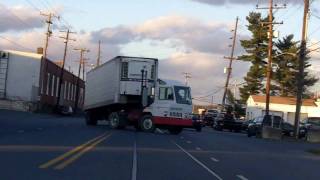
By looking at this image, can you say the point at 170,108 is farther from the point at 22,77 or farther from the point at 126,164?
the point at 22,77

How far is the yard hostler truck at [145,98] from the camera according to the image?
→ 4031 cm

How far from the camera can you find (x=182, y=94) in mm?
40781

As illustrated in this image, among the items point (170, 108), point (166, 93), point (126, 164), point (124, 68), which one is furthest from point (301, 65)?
point (126, 164)

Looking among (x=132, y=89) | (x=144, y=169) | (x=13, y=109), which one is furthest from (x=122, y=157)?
(x=13, y=109)

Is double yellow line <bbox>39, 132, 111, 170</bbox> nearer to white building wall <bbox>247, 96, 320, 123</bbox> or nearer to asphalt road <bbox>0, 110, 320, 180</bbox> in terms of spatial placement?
asphalt road <bbox>0, 110, 320, 180</bbox>

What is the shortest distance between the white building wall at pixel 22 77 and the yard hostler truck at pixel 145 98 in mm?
42963

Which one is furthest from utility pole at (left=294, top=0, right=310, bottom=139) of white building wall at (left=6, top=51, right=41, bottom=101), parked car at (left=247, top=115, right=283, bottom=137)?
white building wall at (left=6, top=51, right=41, bottom=101)

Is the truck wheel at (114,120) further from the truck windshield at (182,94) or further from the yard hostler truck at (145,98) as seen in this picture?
the truck windshield at (182,94)

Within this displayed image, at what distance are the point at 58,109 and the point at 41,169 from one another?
82.1m

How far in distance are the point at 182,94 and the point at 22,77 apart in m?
47.0

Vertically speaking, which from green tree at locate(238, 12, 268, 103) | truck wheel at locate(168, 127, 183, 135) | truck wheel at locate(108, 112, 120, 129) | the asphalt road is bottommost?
the asphalt road

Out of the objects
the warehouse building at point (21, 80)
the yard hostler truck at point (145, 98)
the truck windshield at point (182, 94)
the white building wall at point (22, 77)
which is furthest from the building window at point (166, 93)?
the white building wall at point (22, 77)

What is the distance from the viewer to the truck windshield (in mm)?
40625

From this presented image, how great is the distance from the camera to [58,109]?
317ft
